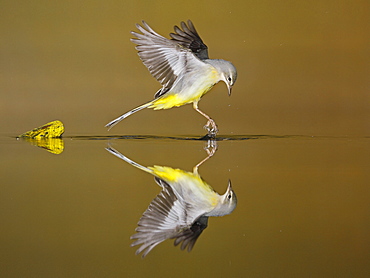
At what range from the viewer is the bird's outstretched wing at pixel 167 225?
1371 mm

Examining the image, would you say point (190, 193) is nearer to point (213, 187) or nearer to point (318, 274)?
point (213, 187)

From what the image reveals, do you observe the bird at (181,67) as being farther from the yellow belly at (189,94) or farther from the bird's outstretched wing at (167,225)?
the bird's outstretched wing at (167,225)

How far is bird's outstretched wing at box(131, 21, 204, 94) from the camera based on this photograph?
3.39 meters

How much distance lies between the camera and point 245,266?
115cm

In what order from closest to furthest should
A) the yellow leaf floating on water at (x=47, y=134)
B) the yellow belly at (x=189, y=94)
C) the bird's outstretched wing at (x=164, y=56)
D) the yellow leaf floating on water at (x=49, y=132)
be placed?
the bird's outstretched wing at (x=164, y=56), the yellow belly at (x=189, y=94), the yellow leaf floating on water at (x=47, y=134), the yellow leaf floating on water at (x=49, y=132)

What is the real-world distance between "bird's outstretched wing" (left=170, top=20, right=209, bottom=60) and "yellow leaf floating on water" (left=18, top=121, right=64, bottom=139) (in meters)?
1.24

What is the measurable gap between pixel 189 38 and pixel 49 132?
1404 mm

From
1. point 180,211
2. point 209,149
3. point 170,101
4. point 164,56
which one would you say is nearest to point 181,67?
point 164,56

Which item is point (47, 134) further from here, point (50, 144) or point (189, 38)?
point (189, 38)

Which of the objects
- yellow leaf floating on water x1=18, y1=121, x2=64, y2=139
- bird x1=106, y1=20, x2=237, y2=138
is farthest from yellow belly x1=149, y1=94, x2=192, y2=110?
yellow leaf floating on water x1=18, y1=121, x2=64, y2=139

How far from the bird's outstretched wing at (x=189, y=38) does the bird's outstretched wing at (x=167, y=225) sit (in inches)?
59.5

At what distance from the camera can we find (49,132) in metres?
4.20

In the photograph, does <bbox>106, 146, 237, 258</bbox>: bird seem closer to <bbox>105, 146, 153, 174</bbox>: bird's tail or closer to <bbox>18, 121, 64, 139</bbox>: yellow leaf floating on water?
<bbox>105, 146, 153, 174</bbox>: bird's tail

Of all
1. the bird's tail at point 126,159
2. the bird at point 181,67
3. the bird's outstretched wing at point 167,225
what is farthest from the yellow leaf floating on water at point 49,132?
the bird's outstretched wing at point 167,225
